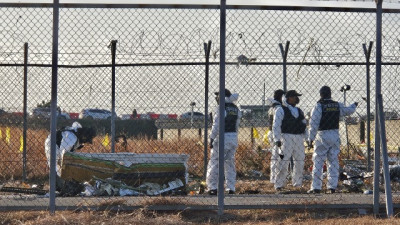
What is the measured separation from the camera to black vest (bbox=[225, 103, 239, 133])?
1245 centimetres

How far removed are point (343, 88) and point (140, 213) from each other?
4270 millimetres

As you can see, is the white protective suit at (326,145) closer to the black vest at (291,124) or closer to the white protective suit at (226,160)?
the black vest at (291,124)

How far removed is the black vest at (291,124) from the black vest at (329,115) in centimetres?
90

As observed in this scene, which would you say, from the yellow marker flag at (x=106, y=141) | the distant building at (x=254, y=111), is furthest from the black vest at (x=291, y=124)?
the yellow marker flag at (x=106, y=141)

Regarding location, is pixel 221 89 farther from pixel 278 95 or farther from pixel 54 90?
pixel 278 95

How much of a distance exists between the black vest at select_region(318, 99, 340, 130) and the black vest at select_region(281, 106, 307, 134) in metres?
0.90


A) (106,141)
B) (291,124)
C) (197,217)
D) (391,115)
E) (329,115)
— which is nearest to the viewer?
(197,217)

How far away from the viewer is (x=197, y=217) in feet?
28.4

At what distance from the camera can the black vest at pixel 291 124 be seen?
513 inches

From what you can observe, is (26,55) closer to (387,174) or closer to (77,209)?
(77,209)

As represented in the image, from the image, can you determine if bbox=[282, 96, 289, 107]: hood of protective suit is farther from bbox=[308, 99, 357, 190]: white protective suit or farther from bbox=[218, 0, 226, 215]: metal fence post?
bbox=[218, 0, 226, 215]: metal fence post

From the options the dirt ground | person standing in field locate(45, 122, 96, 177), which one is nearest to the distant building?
person standing in field locate(45, 122, 96, 177)

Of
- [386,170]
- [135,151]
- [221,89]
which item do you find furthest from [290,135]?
[221,89]

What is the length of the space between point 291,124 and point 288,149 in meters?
0.39
